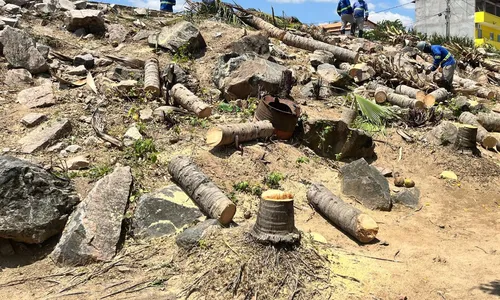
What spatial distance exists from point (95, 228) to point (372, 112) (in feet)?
18.9

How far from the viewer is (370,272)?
13.3 ft

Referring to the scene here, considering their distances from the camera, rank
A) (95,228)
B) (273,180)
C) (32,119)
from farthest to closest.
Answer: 1. (32,119)
2. (273,180)
3. (95,228)

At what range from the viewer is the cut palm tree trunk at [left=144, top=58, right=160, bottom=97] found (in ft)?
25.2

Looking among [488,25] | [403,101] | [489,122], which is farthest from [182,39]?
[488,25]

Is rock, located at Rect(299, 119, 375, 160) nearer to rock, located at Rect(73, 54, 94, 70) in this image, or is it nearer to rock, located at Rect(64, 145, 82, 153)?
rock, located at Rect(64, 145, 82, 153)

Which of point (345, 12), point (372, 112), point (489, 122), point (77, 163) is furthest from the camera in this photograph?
point (345, 12)

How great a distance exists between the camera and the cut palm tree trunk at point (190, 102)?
7.09m

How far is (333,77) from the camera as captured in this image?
9.73 metres

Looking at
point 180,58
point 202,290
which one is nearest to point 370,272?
point 202,290

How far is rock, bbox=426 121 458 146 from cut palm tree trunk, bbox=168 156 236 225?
15.4 feet

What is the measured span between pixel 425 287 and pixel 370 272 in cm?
48

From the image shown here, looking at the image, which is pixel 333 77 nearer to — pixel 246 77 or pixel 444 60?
pixel 246 77

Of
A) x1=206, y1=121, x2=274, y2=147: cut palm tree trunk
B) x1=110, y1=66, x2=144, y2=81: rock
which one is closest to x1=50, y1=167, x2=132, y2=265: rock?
x1=206, y1=121, x2=274, y2=147: cut palm tree trunk

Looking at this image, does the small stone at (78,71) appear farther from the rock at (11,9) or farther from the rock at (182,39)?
the rock at (11,9)
